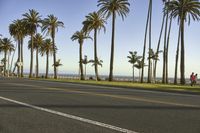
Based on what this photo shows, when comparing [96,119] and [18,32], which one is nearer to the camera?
[96,119]

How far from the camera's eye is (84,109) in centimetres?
1500

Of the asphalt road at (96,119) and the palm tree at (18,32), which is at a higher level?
the palm tree at (18,32)

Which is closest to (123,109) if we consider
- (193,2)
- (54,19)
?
(193,2)

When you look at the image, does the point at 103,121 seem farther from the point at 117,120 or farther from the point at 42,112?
the point at 42,112

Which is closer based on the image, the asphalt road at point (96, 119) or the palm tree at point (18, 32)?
the asphalt road at point (96, 119)

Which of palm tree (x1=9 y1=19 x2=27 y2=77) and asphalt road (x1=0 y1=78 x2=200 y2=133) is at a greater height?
palm tree (x1=9 y1=19 x2=27 y2=77)

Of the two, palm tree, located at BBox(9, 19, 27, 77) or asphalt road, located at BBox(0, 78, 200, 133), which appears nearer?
asphalt road, located at BBox(0, 78, 200, 133)

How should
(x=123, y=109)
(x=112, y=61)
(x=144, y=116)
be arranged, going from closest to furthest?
(x=144, y=116), (x=123, y=109), (x=112, y=61)

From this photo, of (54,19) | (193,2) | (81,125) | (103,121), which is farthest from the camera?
(54,19)

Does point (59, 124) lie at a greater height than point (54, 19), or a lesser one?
lesser

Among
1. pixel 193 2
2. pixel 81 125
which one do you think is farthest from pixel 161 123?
pixel 193 2

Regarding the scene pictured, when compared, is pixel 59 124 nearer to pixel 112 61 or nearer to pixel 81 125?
pixel 81 125

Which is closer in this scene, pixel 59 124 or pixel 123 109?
pixel 59 124

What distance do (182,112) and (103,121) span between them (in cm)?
346
